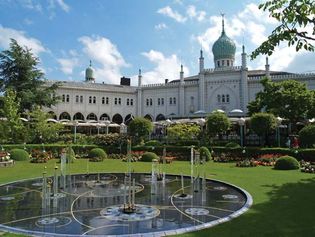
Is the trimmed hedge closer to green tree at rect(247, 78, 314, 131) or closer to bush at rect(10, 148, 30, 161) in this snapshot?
bush at rect(10, 148, 30, 161)

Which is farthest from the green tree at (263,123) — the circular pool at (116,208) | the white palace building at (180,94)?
the white palace building at (180,94)

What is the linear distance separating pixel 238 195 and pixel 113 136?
76.0 ft

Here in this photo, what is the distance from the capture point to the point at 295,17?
32.1ft

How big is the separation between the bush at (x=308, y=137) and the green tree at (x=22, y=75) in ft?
94.9

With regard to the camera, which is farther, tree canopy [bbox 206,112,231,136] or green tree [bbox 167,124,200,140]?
green tree [bbox 167,124,200,140]

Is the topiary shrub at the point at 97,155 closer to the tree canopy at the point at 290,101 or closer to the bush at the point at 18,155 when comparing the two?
the bush at the point at 18,155

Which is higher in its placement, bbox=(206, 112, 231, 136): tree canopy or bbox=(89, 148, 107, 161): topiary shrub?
bbox=(206, 112, 231, 136): tree canopy

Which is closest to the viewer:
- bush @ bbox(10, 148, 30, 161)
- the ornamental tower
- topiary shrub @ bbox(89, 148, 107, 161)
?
bush @ bbox(10, 148, 30, 161)

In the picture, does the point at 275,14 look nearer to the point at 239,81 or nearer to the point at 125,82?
the point at 239,81

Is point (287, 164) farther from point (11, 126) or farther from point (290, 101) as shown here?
point (11, 126)

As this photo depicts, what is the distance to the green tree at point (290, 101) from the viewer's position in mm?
30375

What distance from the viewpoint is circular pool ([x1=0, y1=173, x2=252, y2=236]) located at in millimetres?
8602

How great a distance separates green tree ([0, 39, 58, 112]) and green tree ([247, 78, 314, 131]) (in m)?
25.5

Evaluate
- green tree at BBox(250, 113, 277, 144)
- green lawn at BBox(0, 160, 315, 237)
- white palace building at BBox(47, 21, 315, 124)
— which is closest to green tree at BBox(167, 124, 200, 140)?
green tree at BBox(250, 113, 277, 144)
